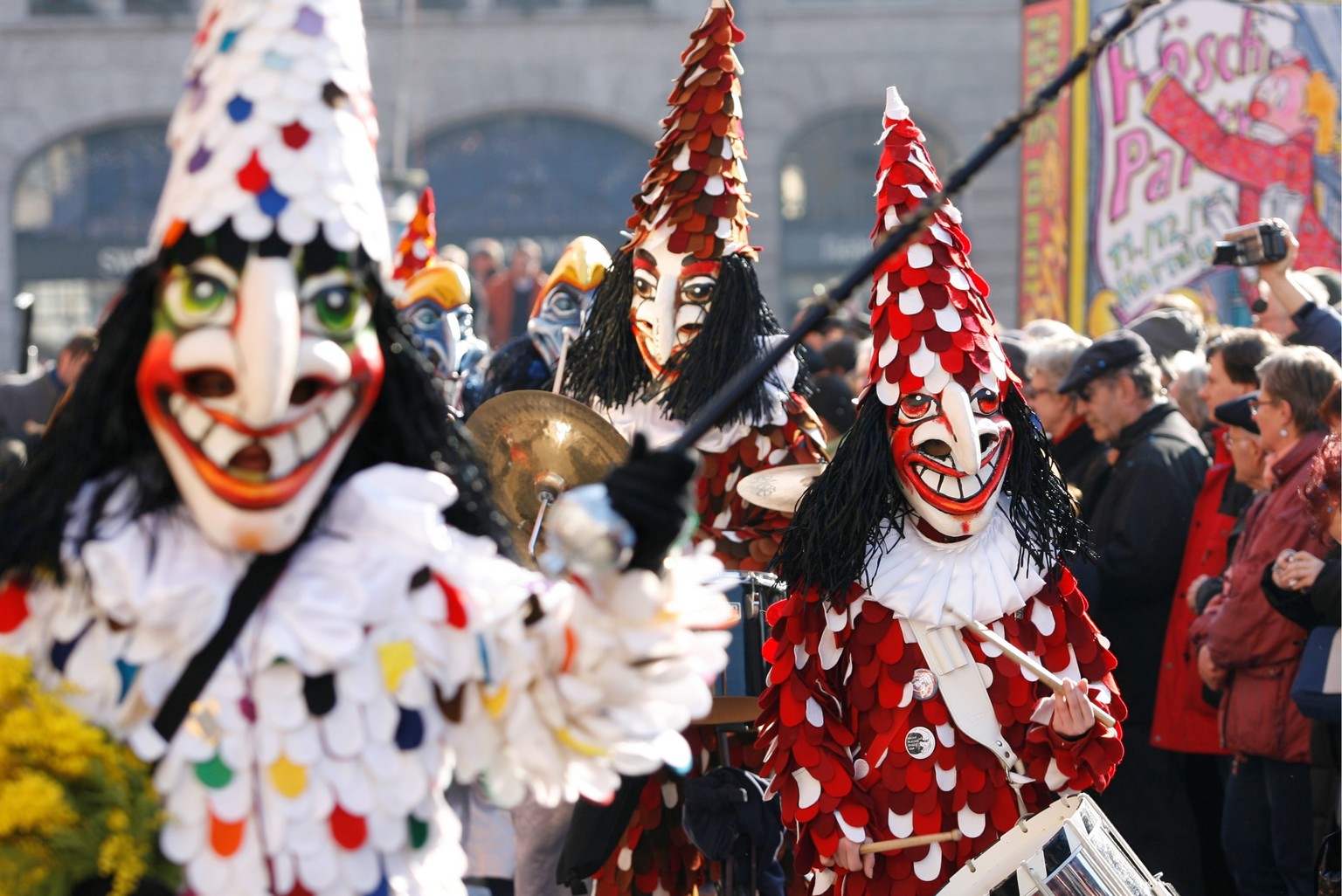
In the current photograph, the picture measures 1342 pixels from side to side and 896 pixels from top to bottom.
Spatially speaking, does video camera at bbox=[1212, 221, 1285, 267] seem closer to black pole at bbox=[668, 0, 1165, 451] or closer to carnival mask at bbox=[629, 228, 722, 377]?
carnival mask at bbox=[629, 228, 722, 377]

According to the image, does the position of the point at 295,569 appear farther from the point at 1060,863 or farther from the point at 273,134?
the point at 1060,863

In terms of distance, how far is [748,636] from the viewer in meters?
4.83

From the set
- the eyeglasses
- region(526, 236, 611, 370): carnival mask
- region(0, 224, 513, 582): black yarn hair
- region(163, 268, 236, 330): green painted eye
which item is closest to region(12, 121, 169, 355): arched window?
region(526, 236, 611, 370): carnival mask

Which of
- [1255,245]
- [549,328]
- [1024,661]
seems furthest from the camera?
[549,328]

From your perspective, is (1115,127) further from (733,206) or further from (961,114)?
(961,114)

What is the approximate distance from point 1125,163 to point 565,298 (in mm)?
3788

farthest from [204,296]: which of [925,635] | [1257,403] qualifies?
[1257,403]

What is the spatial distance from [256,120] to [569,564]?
2.65 ft

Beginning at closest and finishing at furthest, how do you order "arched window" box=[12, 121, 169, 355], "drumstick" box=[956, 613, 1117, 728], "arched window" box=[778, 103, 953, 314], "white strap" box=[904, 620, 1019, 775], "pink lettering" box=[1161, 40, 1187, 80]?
"drumstick" box=[956, 613, 1117, 728] → "white strap" box=[904, 620, 1019, 775] → "pink lettering" box=[1161, 40, 1187, 80] → "arched window" box=[12, 121, 169, 355] → "arched window" box=[778, 103, 953, 314]

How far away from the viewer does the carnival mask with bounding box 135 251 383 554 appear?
2.70 meters

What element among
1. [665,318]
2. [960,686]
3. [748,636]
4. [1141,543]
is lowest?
[1141,543]

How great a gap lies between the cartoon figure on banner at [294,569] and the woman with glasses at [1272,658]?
2.93 meters

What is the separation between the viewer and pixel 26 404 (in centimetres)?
948

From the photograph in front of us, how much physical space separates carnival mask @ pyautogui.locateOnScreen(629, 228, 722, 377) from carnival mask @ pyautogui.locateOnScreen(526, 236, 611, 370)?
1502 mm
